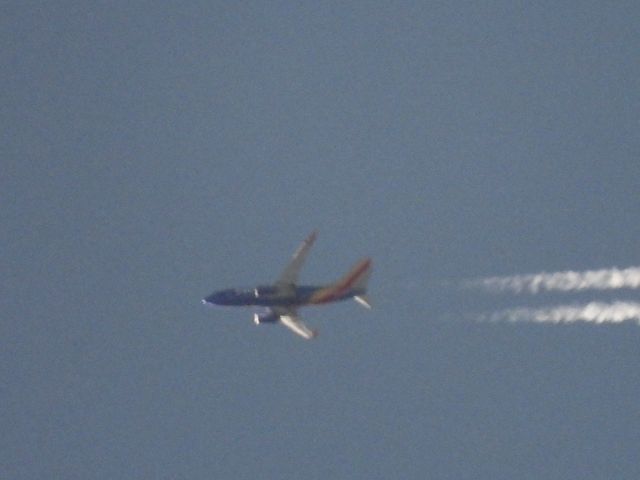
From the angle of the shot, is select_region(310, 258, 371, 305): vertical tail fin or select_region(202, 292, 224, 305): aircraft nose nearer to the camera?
select_region(310, 258, 371, 305): vertical tail fin

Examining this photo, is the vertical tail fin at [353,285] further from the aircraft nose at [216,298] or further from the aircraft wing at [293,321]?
the aircraft nose at [216,298]

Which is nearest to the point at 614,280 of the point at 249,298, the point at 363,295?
the point at 363,295

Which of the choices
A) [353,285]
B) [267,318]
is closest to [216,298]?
[267,318]

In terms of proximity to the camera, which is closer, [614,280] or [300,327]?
[614,280]

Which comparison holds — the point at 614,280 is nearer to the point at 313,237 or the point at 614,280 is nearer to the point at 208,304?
the point at 313,237

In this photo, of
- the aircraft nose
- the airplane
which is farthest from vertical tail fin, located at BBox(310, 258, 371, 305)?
the aircraft nose

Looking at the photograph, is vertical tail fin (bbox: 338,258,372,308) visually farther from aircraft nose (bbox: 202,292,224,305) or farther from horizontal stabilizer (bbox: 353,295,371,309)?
aircraft nose (bbox: 202,292,224,305)

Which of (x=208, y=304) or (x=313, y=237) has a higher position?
(x=313, y=237)
